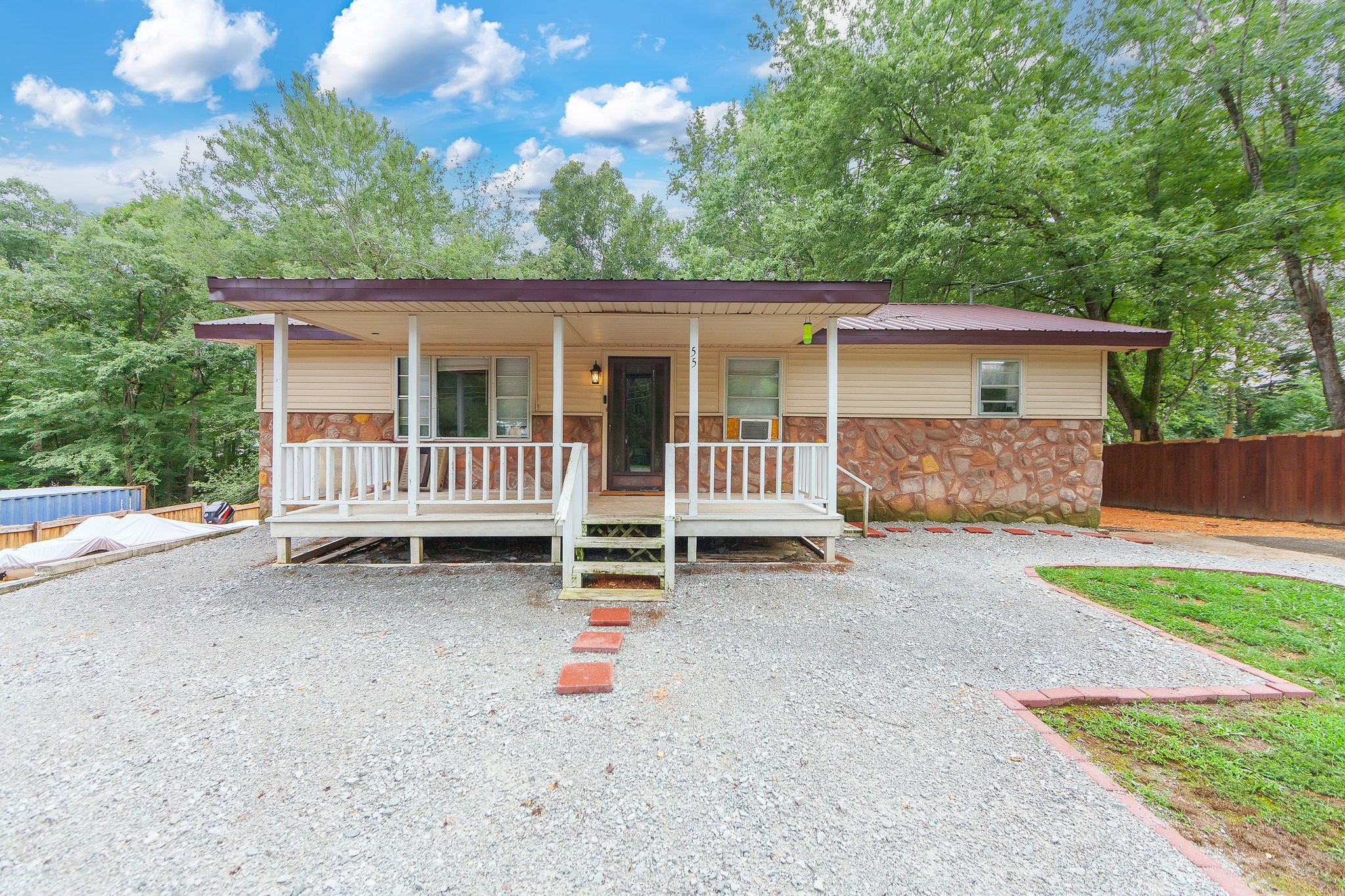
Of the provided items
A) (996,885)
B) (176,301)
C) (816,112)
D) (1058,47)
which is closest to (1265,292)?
(1058,47)

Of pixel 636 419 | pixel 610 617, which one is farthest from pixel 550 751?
pixel 636 419

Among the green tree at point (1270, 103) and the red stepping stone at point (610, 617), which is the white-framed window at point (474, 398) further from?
the green tree at point (1270, 103)

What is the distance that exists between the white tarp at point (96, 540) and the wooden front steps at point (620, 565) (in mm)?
6042

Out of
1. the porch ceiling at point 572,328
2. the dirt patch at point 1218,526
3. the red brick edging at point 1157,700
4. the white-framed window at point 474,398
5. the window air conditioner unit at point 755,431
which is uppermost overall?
the porch ceiling at point 572,328

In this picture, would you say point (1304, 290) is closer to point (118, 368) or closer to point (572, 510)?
point (572, 510)

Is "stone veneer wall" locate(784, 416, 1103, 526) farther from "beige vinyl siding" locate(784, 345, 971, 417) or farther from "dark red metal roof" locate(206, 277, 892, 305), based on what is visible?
"dark red metal roof" locate(206, 277, 892, 305)

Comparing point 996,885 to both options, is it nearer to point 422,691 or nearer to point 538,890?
point 538,890

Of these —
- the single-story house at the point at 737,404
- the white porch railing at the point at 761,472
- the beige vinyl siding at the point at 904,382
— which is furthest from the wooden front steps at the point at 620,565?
the beige vinyl siding at the point at 904,382

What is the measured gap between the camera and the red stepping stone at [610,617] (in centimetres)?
385

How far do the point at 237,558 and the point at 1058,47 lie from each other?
18.2 m

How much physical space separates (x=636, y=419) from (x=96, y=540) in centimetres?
723

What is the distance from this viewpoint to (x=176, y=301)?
14.4 meters

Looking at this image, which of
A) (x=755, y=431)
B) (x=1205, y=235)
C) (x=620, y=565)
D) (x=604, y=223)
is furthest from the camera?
(x=604, y=223)

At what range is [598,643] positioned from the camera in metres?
3.44
